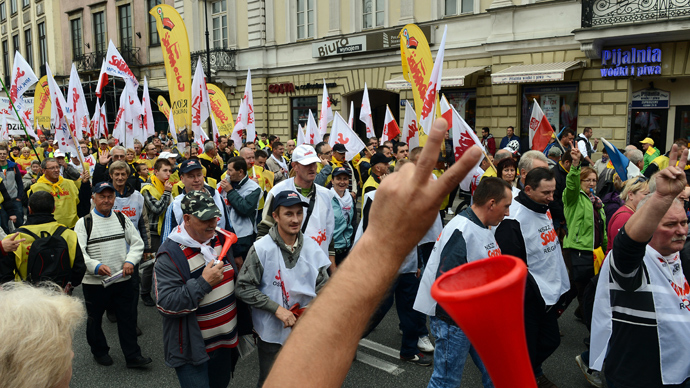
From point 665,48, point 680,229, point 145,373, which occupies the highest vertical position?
point 665,48

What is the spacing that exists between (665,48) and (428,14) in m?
7.64

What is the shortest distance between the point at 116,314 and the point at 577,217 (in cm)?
446

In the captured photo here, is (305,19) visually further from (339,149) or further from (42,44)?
Result: (42,44)

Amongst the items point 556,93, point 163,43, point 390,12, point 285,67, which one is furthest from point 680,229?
point 285,67

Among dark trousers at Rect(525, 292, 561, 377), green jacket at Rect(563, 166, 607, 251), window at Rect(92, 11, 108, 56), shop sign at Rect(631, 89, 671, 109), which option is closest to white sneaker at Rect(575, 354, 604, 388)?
dark trousers at Rect(525, 292, 561, 377)

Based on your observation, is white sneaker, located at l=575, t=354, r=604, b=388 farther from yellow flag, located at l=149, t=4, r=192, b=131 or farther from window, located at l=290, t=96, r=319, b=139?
window, located at l=290, t=96, r=319, b=139

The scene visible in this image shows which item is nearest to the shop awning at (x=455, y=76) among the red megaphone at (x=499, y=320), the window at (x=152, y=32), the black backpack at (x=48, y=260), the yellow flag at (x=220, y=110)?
the yellow flag at (x=220, y=110)

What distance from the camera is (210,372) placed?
11.2 feet

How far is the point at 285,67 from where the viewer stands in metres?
22.9

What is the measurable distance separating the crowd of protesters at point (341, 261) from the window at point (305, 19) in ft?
56.6

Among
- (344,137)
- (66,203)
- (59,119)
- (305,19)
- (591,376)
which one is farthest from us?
(305,19)

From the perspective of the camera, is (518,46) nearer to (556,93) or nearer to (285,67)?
(556,93)

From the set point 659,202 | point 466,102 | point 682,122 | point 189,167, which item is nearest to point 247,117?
point 189,167

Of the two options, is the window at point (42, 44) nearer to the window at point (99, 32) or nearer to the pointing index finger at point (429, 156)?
the window at point (99, 32)
